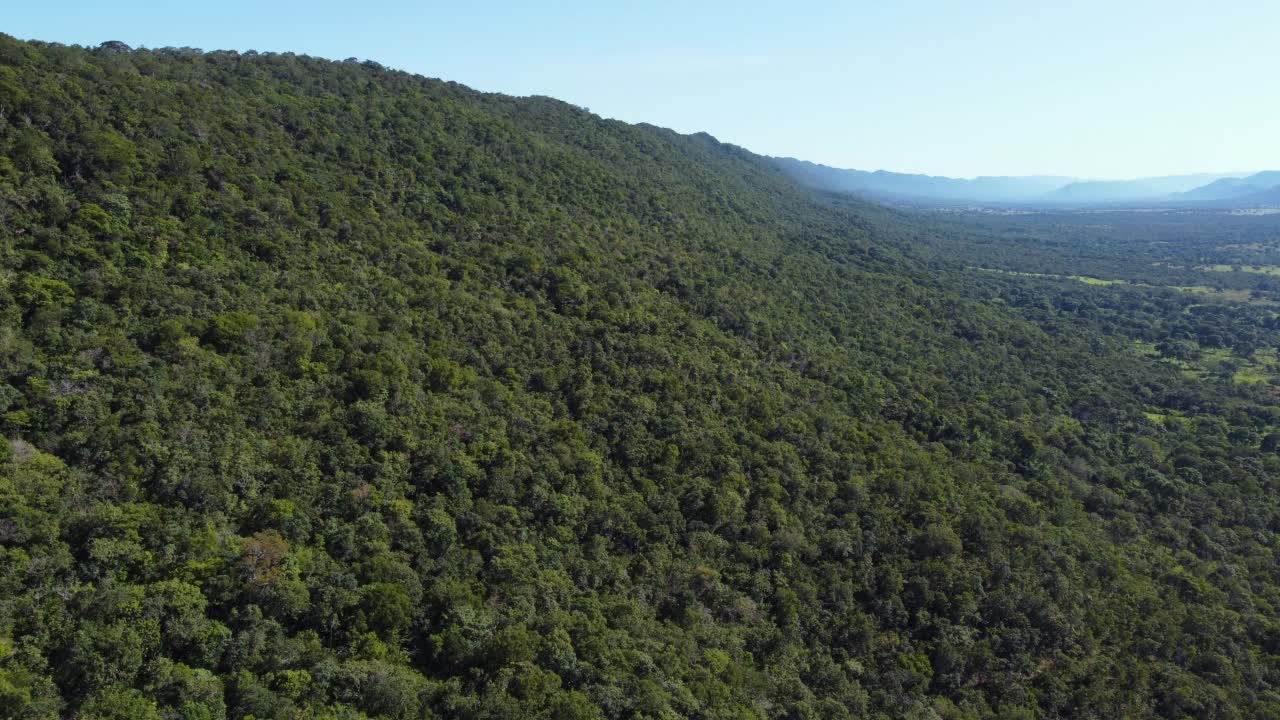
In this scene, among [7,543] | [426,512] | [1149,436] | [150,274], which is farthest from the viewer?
[1149,436]

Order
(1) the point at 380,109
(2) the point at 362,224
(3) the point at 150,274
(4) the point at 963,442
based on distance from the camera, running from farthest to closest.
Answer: (1) the point at 380,109
(4) the point at 963,442
(2) the point at 362,224
(3) the point at 150,274

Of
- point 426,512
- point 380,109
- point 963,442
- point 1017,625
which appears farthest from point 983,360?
point 380,109

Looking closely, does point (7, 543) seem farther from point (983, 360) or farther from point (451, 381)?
point (983, 360)

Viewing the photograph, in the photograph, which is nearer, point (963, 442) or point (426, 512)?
point (426, 512)

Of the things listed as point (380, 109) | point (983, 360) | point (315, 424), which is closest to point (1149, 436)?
point (983, 360)

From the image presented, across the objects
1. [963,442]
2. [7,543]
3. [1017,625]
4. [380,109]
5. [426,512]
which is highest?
[380,109]

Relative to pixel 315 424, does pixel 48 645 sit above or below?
below
